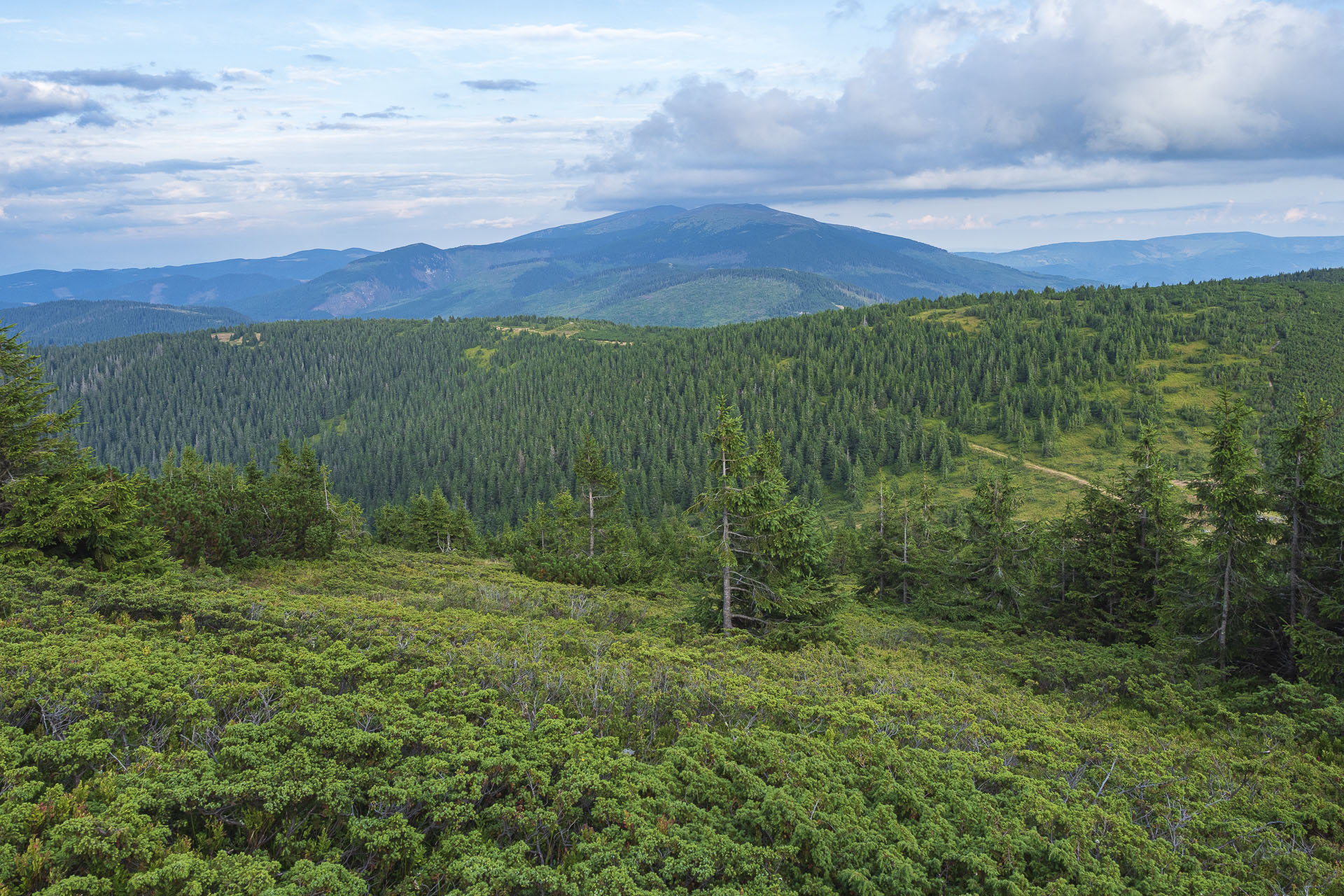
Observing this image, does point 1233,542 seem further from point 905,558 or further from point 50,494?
point 50,494

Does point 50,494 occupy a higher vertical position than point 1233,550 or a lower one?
higher

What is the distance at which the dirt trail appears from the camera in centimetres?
10856

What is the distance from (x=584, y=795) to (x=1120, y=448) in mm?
138162

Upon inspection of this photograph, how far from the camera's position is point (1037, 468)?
11669 centimetres

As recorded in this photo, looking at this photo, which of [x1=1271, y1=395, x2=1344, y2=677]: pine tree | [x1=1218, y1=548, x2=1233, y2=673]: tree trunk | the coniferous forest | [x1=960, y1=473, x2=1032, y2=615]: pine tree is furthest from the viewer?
→ [x1=960, y1=473, x2=1032, y2=615]: pine tree

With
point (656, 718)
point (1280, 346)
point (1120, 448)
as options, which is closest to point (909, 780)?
point (656, 718)

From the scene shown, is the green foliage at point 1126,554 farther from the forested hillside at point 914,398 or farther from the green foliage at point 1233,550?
the forested hillside at point 914,398

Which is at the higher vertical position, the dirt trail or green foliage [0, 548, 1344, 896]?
green foliage [0, 548, 1344, 896]

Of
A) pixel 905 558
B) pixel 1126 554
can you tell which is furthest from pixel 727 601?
pixel 905 558

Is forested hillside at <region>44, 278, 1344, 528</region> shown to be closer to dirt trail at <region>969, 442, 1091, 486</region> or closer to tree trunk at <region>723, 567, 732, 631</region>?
dirt trail at <region>969, 442, 1091, 486</region>

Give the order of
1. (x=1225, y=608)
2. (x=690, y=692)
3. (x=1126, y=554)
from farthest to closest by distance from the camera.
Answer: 1. (x=1126, y=554)
2. (x=1225, y=608)
3. (x=690, y=692)

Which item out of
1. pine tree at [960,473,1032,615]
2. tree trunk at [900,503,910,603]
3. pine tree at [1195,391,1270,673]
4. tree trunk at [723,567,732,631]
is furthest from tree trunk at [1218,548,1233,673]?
tree trunk at [900,503,910,603]

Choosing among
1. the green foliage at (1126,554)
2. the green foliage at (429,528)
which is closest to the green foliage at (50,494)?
the green foliage at (1126,554)

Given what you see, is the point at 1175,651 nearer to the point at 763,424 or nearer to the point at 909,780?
the point at 909,780
